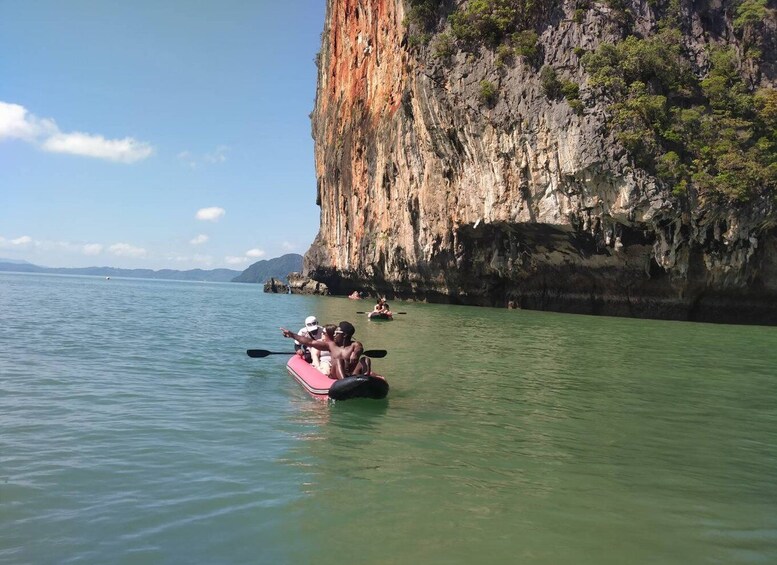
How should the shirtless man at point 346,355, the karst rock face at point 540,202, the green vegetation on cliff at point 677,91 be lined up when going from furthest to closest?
the karst rock face at point 540,202 → the green vegetation on cliff at point 677,91 → the shirtless man at point 346,355

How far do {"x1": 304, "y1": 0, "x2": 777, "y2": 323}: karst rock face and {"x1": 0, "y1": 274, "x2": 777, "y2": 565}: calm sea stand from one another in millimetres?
16823

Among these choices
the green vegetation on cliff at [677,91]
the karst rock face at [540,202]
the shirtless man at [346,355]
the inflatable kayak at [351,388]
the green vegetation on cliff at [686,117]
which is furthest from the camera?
the karst rock face at [540,202]

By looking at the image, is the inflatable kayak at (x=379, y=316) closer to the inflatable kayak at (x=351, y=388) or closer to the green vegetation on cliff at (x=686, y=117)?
the green vegetation on cliff at (x=686, y=117)

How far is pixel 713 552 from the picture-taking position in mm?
4676

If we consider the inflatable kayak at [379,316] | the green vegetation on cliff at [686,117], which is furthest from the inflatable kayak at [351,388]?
the green vegetation on cliff at [686,117]

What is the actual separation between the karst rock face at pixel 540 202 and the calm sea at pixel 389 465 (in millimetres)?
16823

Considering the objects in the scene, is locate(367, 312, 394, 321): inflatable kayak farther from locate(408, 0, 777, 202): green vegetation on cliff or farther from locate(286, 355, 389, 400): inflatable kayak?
locate(286, 355, 389, 400): inflatable kayak

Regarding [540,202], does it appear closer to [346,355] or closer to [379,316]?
[379,316]

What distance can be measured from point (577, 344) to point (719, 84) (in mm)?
19081

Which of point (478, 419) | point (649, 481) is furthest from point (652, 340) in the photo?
point (649, 481)

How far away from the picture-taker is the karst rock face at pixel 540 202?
95.7 feet

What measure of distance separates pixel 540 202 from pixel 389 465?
88.8 feet

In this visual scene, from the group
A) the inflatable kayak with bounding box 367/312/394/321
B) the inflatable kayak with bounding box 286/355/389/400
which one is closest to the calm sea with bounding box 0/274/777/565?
the inflatable kayak with bounding box 286/355/389/400

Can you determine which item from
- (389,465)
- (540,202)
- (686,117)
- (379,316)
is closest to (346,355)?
(389,465)
